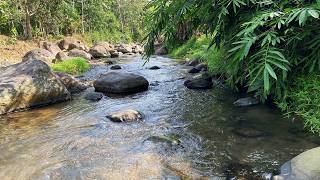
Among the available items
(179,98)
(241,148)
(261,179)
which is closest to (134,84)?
(179,98)

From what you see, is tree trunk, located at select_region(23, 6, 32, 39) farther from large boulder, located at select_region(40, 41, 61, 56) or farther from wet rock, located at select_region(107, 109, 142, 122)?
wet rock, located at select_region(107, 109, 142, 122)

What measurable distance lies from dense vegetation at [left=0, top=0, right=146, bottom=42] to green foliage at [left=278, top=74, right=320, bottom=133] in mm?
10729

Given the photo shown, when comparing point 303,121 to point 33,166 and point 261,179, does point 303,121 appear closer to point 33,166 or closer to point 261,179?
point 261,179

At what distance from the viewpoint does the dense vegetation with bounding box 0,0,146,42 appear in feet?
88.2

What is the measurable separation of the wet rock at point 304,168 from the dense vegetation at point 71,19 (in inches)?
470

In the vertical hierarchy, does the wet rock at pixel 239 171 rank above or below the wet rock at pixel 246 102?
below

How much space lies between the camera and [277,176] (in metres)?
4.32

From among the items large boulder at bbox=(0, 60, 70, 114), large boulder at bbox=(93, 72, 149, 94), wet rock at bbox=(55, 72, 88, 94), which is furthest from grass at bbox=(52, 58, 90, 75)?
large boulder at bbox=(0, 60, 70, 114)

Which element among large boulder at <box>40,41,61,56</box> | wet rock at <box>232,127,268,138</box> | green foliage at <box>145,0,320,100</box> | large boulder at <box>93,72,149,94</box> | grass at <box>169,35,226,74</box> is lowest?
wet rock at <box>232,127,268,138</box>

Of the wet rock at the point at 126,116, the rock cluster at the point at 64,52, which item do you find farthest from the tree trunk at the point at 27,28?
the wet rock at the point at 126,116

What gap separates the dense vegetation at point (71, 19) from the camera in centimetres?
2688

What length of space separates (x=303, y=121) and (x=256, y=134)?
3.13 feet

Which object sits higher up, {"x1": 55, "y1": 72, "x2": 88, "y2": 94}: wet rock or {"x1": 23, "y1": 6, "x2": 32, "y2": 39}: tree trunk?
{"x1": 23, "y1": 6, "x2": 32, "y2": 39}: tree trunk

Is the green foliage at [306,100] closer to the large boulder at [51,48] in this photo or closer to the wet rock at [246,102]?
the wet rock at [246,102]
